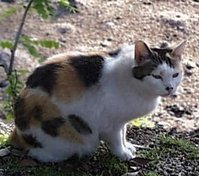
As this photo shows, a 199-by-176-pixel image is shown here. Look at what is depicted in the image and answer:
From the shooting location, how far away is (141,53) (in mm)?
4117

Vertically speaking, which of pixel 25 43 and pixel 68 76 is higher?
pixel 68 76

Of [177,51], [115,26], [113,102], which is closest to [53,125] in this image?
[113,102]

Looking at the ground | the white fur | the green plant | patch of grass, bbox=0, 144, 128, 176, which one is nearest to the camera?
the white fur

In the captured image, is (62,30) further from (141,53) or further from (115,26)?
(141,53)

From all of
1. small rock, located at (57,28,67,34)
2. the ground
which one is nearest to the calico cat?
the ground

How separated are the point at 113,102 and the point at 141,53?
0.37 meters

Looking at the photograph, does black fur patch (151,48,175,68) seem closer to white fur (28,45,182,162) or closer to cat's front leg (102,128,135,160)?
white fur (28,45,182,162)

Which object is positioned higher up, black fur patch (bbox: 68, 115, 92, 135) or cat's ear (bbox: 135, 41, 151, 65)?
cat's ear (bbox: 135, 41, 151, 65)

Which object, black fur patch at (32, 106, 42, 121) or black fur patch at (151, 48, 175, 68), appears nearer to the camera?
black fur patch at (151, 48, 175, 68)

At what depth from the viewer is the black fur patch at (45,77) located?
4.27m

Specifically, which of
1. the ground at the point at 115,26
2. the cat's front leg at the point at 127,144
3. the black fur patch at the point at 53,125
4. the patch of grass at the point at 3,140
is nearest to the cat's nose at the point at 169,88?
the cat's front leg at the point at 127,144

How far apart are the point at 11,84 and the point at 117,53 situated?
3.59 feet

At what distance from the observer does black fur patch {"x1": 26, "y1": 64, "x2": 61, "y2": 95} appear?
14.0 ft

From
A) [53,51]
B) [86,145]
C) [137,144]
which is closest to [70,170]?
[86,145]
